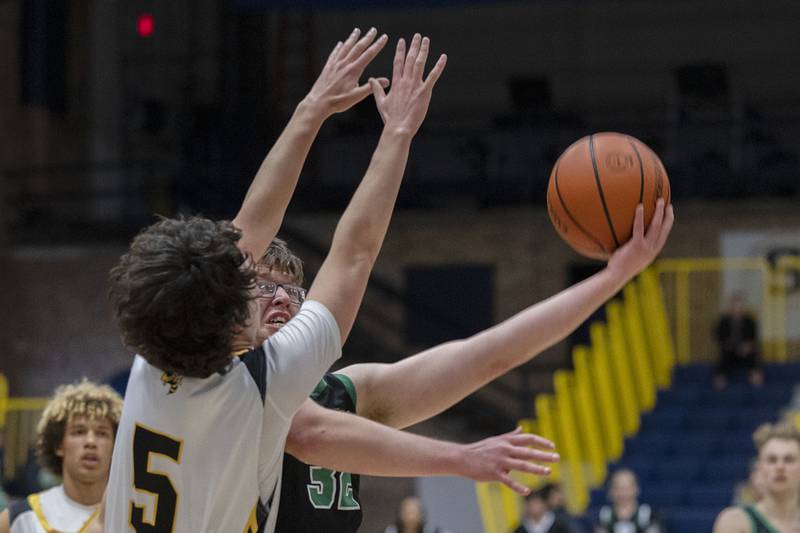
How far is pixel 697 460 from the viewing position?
11.7 metres

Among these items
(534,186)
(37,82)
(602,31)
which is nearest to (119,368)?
(37,82)

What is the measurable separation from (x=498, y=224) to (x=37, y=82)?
524 centimetres

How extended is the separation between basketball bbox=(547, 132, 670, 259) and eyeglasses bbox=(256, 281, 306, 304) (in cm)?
61

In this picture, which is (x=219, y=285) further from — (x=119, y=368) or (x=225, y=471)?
(x=119, y=368)

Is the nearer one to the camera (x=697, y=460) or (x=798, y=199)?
(x=697, y=460)

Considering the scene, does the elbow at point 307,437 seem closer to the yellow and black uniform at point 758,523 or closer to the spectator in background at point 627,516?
the yellow and black uniform at point 758,523

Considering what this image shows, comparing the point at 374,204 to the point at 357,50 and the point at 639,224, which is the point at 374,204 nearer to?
the point at 357,50

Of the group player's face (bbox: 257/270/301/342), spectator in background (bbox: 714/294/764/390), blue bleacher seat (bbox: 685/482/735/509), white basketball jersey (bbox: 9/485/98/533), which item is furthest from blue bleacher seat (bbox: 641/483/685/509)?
player's face (bbox: 257/270/301/342)

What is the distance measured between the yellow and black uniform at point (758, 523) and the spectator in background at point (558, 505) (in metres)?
3.77

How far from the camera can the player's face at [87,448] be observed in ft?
14.6

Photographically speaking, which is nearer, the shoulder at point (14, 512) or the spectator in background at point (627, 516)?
the shoulder at point (14, 512)

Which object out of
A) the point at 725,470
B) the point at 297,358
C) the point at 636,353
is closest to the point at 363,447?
the point at 297,358

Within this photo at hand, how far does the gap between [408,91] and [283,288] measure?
59 cm

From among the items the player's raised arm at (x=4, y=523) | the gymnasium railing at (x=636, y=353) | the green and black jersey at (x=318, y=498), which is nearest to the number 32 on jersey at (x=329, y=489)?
the green and black jersey at (x=318, y=498)
